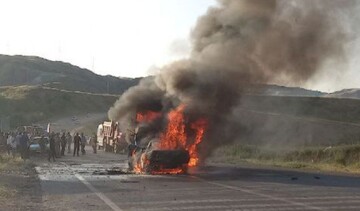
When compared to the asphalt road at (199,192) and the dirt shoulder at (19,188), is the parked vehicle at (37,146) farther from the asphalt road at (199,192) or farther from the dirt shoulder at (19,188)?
the asphalt road at (199,192)

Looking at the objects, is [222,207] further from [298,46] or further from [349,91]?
[349,91]

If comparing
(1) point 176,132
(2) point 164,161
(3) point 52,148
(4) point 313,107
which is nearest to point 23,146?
(3) point 52,148

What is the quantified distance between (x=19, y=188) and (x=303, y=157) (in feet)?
63.4

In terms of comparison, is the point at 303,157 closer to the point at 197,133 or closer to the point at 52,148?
the point at 197,133

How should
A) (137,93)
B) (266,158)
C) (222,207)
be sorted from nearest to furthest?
(222,207) < (137,93) < (266,158)

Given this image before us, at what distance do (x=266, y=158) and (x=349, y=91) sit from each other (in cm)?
15142

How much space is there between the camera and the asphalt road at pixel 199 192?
14250 mm

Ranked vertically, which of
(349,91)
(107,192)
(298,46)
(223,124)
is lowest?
(107,192)

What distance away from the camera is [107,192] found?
695 inches

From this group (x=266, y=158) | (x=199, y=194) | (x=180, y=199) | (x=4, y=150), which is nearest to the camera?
(x=180, y=199)

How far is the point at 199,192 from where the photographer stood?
57.0ft

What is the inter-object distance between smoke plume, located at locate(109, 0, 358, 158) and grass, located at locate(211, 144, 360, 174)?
472 cm

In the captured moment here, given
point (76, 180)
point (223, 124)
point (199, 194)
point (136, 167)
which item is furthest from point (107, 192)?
point (223, 124)

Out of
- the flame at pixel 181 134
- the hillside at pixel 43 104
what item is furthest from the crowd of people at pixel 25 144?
the hillside at pixel 43 104
